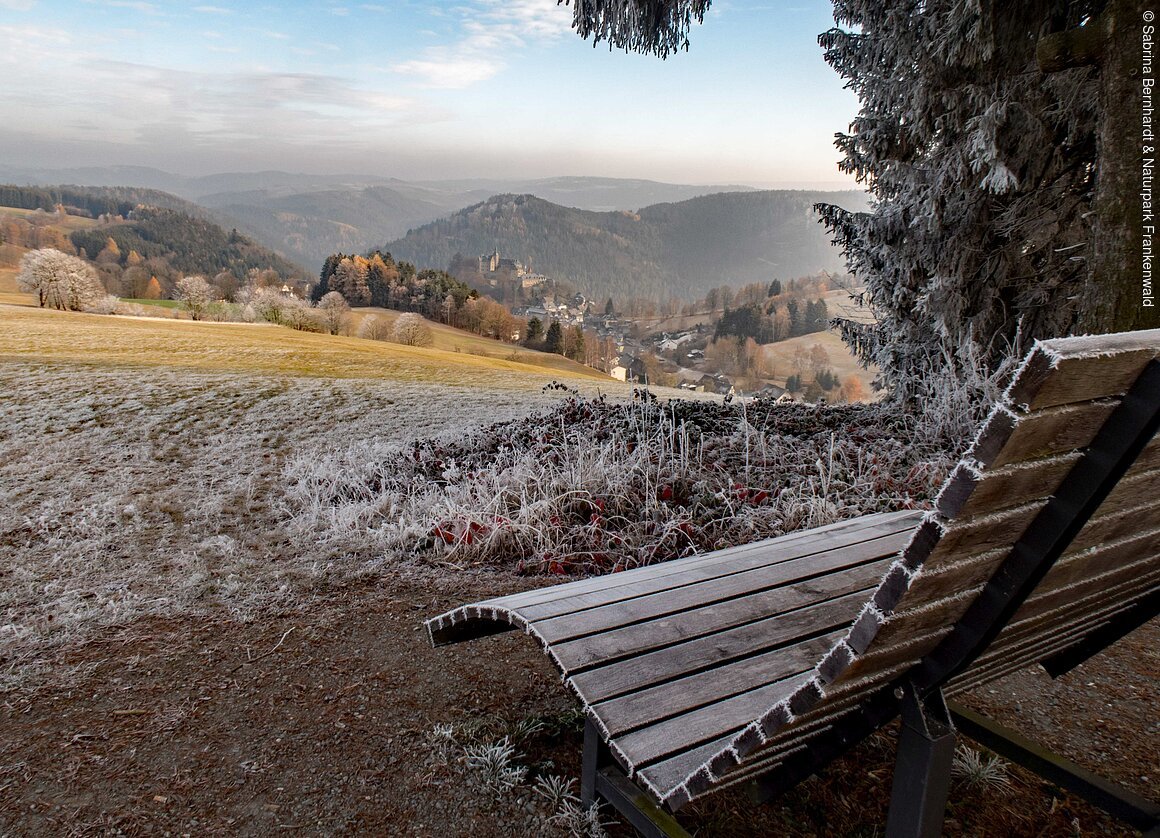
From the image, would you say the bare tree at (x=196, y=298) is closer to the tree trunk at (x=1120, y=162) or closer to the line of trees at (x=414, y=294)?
the line of trees at (x=414, y=294)

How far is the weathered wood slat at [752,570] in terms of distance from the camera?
1756mm

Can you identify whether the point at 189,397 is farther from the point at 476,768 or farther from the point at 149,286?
the point at 149,286

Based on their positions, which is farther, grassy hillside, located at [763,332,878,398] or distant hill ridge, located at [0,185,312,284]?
distant hill ridge, located at [0,185,312,284]

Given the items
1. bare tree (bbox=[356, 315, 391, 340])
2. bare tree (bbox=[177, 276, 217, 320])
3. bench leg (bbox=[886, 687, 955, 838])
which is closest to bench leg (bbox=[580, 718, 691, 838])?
bench leg (bbox=[886, 687, 955, 838])

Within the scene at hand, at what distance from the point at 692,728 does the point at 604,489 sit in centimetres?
274

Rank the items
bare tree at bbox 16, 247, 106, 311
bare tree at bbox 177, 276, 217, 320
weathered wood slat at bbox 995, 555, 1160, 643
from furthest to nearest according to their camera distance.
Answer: bare tree at bbox 177, 276, 217, 320 → bare tree at bbox 16, 247, 106, 311 → weathered wood slat at bbox 995, 555, 1160, 643

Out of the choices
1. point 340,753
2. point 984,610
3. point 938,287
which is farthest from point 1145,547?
point 938,287

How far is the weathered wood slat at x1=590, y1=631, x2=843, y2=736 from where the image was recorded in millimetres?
1395

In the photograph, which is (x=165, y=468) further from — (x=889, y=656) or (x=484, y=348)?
(x=484, y=348)

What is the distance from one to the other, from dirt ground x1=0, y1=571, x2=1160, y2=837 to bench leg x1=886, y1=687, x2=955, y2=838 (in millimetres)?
703

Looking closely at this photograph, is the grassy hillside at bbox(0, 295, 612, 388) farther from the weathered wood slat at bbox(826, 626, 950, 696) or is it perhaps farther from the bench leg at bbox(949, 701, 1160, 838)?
the weathered wood slat at bbox(826, 626, 950, 696)

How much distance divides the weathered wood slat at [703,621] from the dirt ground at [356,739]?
0.52 meters

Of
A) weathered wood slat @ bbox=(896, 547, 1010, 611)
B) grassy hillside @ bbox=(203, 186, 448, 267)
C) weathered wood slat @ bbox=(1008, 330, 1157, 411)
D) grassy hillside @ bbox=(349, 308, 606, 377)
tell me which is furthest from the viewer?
grassy hillside @ bbox=(203, 186, 448, 267)

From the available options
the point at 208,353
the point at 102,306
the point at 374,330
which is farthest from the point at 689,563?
the point at 102,306
